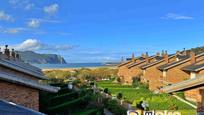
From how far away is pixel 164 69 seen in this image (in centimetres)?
6756

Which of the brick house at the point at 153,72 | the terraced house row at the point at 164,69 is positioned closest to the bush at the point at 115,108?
the terraced house row at the point at 164,69

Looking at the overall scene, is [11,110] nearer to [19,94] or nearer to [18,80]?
[18,80]

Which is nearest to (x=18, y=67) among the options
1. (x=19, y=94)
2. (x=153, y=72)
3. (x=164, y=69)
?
(x=19, y=94)

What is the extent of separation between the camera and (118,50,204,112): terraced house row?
62.4 metres

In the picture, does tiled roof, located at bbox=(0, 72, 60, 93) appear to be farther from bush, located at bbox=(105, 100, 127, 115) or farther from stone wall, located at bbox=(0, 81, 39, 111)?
bush, located at bbox=(105, 100, 127, 115)

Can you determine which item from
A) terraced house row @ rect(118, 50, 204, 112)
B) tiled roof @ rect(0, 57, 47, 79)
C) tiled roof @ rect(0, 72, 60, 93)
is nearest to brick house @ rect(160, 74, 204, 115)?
tiled roof @ rect(0, 72, 60, 93)

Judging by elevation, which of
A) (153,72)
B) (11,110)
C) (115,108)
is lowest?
(115,108)

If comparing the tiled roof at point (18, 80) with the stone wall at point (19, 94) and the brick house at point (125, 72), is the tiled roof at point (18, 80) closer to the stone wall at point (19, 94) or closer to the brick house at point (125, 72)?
the stone wall at point (19, 94)

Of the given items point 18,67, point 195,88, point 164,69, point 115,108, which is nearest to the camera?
point 195,88

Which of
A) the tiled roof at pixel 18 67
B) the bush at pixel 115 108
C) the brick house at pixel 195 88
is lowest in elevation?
the bush at pixel 115 108

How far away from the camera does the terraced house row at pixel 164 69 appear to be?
205 ft

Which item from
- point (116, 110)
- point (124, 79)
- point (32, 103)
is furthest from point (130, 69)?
point (32, 103)

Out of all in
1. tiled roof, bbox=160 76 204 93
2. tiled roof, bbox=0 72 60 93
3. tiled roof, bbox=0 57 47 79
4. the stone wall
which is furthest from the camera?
tiled roof, bbox=0 57 47 79

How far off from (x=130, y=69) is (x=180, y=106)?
41.9 meters
